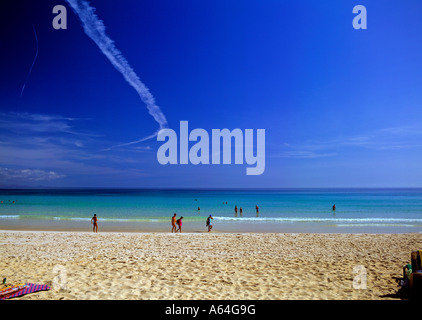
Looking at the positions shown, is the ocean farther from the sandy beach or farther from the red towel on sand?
the red towel on sand

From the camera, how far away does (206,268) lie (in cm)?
1014

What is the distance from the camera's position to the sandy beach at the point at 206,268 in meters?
7.64

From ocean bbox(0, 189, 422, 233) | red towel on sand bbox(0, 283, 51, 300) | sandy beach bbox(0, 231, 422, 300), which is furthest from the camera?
ocean bbox(0, 189, 422, 233)

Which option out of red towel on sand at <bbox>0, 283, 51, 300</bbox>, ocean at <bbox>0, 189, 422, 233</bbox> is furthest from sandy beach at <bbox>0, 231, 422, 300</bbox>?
ocean at <bbox>0, 189, 422, 233</bbox>

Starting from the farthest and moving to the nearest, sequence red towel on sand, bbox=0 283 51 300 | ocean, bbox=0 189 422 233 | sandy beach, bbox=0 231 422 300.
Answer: ocean, bbox=0 189 422 233
sandy beach, bbox=0 231 422 300
red towel on sand, bbox=0 283 51 300

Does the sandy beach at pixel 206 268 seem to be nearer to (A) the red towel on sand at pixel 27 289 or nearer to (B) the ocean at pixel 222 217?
(A) the red towel on sand at pixel 27 289

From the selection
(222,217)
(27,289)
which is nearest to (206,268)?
(27,289)

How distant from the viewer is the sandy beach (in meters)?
7.64

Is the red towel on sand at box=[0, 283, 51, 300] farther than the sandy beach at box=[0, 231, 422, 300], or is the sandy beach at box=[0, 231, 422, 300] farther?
the sandy beach at box=[0, 231, 422, 300]

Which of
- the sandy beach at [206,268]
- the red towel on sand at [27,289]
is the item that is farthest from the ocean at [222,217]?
the red towel on sand at [27,289]

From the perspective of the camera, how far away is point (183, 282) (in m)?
8.53
